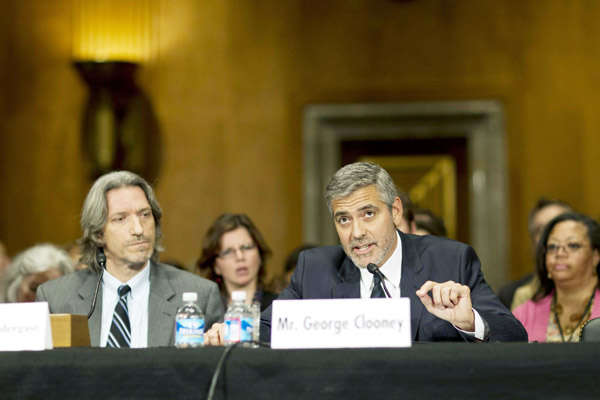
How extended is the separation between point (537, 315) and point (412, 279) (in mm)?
1478

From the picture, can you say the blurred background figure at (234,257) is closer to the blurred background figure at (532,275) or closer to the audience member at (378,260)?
the audience member at (378,260)

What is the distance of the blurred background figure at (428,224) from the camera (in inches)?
180

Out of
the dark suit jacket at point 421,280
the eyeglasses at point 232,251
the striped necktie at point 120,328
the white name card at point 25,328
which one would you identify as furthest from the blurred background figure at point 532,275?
the white name card at point 25,328

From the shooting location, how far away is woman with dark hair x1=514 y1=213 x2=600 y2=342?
4.05 metres

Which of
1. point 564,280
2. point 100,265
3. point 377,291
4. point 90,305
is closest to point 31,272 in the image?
point 100,265

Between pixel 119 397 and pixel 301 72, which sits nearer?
pixel 119 397

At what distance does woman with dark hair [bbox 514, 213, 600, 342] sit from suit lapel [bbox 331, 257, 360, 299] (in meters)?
1.42

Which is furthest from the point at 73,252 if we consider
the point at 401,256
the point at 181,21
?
the point at 401,256

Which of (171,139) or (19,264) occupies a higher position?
(171,139)

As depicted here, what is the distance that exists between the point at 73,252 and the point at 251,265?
1.56 metres

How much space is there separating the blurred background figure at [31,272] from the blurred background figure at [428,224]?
1.81m

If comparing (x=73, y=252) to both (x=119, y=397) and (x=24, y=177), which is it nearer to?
(x=24, y=177)

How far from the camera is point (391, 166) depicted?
767 centimetres

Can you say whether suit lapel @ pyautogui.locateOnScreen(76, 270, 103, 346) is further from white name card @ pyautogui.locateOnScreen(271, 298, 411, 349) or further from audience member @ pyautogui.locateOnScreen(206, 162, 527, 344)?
white name card @ pyautogui.locateOnScreen(271, 298, 411, 349)
